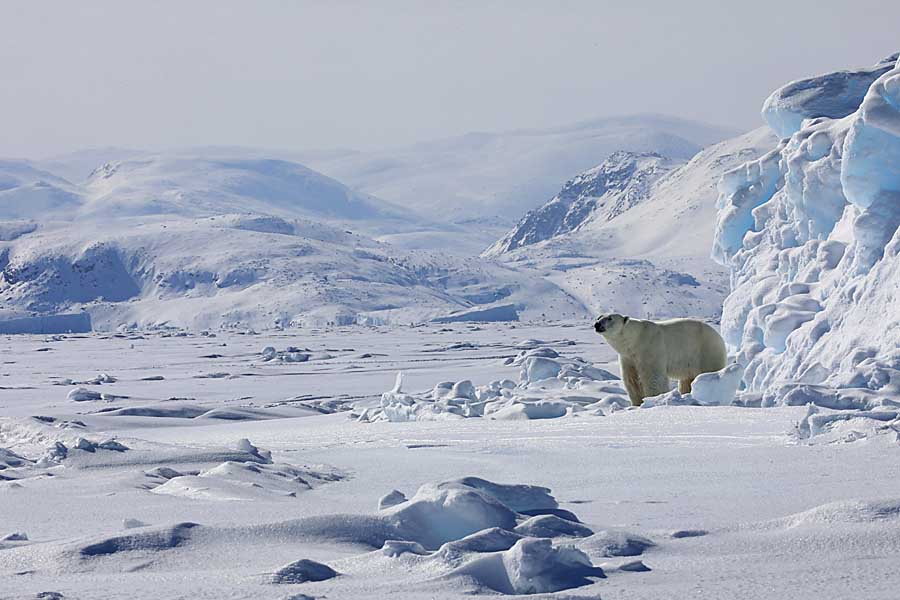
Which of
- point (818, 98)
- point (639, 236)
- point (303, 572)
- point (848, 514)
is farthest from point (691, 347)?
point (639, 236)

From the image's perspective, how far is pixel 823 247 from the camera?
39.2 ft

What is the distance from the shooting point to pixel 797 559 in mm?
3184

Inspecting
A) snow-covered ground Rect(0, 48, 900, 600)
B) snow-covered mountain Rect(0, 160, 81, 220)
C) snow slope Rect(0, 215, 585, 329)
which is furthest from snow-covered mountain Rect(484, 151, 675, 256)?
snow-covered ground Rect(0, 48, 900, 600)

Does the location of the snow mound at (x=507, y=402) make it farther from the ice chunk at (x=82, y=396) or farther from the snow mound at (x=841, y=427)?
the ice chunk at (x=82, y=396)

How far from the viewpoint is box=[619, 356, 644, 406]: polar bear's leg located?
10.4 metres

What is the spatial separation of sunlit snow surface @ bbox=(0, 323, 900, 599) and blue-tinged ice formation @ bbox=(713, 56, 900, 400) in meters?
2.57

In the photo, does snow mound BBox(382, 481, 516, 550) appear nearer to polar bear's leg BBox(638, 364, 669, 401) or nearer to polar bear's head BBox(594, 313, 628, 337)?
polar bear's head BBox(594, 313, 628, 337)

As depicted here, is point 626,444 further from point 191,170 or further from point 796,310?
point 191,170

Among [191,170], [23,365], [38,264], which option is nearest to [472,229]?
[191,170]

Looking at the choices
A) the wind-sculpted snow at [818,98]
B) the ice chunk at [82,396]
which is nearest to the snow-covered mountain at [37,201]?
the ice chunk at [82,396]

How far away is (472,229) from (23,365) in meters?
173

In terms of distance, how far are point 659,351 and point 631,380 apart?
37 cm

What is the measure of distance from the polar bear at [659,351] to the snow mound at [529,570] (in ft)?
23.1

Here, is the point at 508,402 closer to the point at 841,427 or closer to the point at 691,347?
the point at 691,347
